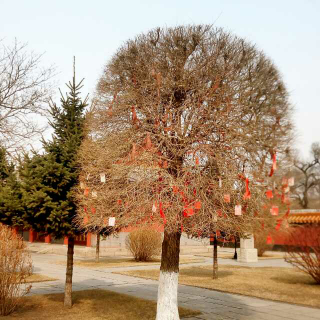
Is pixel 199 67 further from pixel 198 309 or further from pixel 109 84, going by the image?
pixel 198 309

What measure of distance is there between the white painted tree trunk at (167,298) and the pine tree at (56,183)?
267 cm

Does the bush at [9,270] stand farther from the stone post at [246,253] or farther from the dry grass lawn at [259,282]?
the stone post at [246,253]

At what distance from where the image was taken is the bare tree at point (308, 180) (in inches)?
2197

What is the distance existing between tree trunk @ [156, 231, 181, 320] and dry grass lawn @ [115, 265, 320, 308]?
5.33 m

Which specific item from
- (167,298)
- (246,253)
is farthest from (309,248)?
(246,253)

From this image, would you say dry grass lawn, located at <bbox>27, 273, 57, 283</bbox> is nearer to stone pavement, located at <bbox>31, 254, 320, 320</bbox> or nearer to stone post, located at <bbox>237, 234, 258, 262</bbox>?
stone pavement, located at <bbox>31, 254, 320, 320</bbox>

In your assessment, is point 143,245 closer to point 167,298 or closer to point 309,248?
point 309,248

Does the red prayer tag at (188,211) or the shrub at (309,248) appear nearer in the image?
the red prayer tag at (188,211)

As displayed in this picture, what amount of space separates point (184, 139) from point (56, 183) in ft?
12.7

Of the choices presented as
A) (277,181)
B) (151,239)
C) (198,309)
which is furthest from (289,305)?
(151,239)

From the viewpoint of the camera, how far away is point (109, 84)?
8.57 m

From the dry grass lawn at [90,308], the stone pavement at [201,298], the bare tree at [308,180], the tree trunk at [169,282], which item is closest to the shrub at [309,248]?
the stone pavement at [201,298]

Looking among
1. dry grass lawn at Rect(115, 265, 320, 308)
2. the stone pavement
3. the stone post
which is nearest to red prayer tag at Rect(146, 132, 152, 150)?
the stone pavement

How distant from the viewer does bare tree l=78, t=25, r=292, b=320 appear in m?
7.42
